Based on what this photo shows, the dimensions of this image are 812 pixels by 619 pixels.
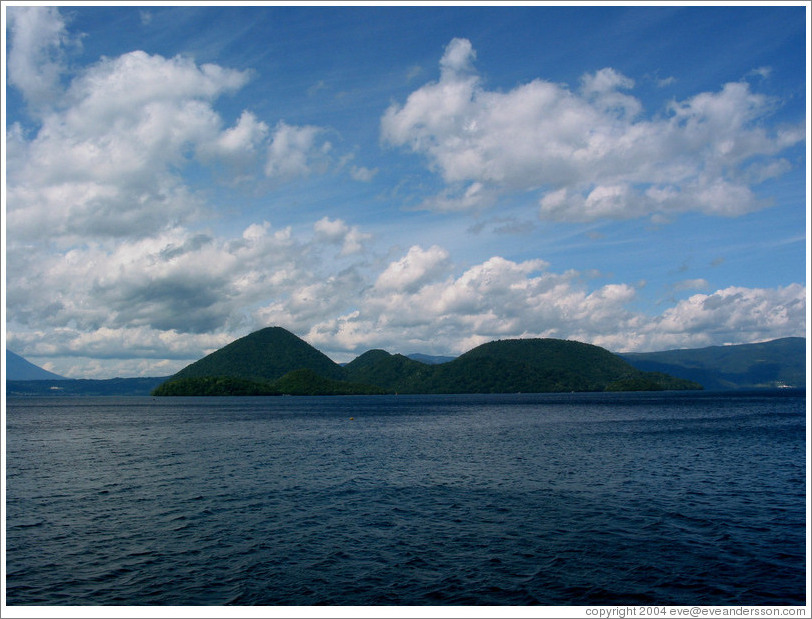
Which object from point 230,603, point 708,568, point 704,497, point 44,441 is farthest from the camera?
point 44,441

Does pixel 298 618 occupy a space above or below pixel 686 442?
above

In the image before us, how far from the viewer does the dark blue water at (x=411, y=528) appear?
29.5m

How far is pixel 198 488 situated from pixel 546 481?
122ft

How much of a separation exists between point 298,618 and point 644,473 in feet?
182

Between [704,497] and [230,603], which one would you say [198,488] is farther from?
[704,497]

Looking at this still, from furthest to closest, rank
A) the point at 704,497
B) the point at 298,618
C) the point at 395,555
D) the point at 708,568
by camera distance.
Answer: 1. the point at 704,497
2. the point at 395,555
3. the point at 708,568
4. the point at 298,618

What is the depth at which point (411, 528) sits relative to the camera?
40.8 meters

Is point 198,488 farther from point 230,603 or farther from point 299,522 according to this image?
point 230,603

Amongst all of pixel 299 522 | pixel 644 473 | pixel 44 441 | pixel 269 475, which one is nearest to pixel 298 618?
pixel 299 522

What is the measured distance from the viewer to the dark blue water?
29453 millimetres

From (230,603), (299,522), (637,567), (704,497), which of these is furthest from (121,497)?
(704,497)

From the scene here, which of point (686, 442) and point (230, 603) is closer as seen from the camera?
point (230, 603)

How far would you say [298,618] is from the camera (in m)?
19.0

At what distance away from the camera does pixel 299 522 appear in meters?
43.1
